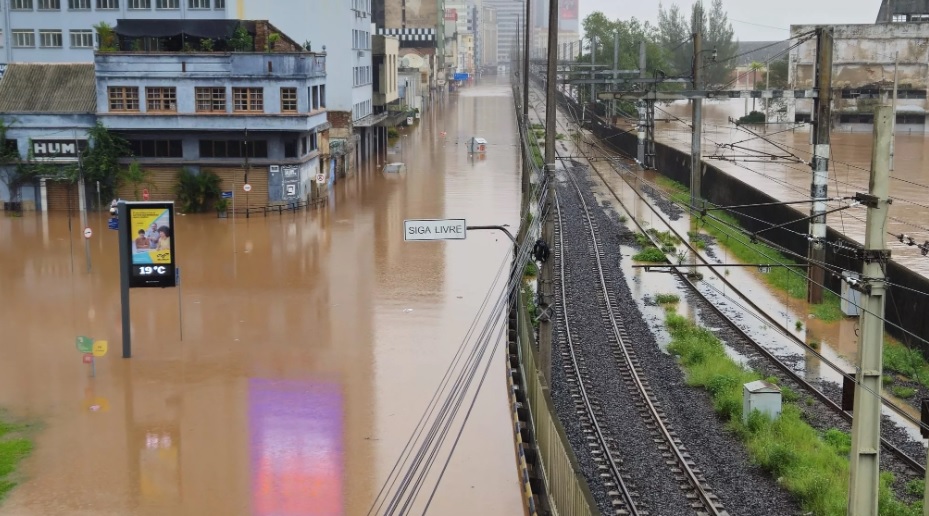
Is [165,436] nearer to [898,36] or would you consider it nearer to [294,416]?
[294,416]

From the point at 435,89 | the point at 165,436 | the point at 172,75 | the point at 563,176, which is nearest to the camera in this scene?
the point at 165,436

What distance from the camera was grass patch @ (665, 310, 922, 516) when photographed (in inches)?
519

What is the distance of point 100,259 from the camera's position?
103 ft

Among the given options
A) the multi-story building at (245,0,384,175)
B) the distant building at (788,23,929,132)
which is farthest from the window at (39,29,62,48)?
the distant building at (788,23,929,132)

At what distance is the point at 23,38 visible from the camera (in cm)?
5362

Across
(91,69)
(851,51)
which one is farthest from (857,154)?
(91,69)

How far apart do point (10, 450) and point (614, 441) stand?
8.69 metres

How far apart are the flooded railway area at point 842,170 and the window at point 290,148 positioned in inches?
499

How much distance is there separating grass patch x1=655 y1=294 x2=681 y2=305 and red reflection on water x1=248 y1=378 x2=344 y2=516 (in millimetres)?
9314

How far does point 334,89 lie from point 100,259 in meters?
22.5

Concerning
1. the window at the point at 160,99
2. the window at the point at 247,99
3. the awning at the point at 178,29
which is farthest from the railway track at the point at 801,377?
the awning at the point at 178,29

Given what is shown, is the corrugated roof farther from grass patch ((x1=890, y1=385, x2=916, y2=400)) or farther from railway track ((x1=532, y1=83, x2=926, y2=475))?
grass patch ((x1=890, y1=385, x2=916, y2=400))

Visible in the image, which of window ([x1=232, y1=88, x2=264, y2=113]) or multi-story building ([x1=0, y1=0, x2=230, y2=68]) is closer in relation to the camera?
window ([x1=232, y1=88, x2=264, y2=113])

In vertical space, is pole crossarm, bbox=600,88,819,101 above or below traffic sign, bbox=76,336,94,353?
above
